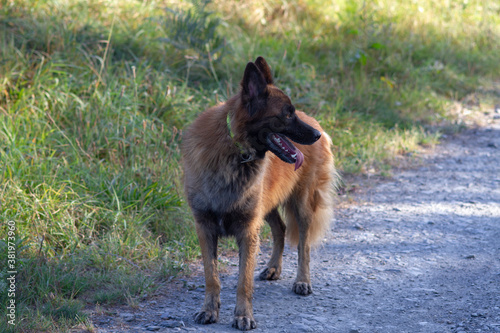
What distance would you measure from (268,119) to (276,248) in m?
1.40

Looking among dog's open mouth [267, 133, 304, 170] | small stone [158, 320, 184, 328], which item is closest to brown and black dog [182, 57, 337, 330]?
dog's open mouth [267, 133, 304, 170]

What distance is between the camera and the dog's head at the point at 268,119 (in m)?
3.42

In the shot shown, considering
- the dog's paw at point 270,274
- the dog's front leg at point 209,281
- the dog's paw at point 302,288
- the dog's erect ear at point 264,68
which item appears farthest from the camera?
the dog's paw at point 270,274

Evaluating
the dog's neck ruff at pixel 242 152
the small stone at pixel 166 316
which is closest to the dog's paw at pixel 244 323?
the small stone at pixel 166 316

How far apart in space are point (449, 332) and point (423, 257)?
138 cm

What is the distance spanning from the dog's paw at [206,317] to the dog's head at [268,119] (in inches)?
44.7

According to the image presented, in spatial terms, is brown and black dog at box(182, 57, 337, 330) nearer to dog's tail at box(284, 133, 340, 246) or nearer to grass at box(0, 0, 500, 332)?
dog's tail at box(284, 133, 340, 246)

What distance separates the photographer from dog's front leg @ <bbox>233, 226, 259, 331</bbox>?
338 centimetres

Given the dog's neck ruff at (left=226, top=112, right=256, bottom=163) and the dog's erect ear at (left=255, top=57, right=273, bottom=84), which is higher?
the dog's erect ear at (left=255, top=57, right=273, bottom=84)

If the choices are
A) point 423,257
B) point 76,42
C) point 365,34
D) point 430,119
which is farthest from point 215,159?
point 365,34

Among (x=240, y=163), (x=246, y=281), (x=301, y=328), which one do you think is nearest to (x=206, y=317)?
(x=246, y=281)

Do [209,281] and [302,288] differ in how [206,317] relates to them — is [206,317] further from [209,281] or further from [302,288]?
[302,288]

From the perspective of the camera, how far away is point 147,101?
21.0 ft

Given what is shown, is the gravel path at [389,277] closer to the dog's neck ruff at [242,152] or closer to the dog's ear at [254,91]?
the dog's neck ruff at [242,152]
